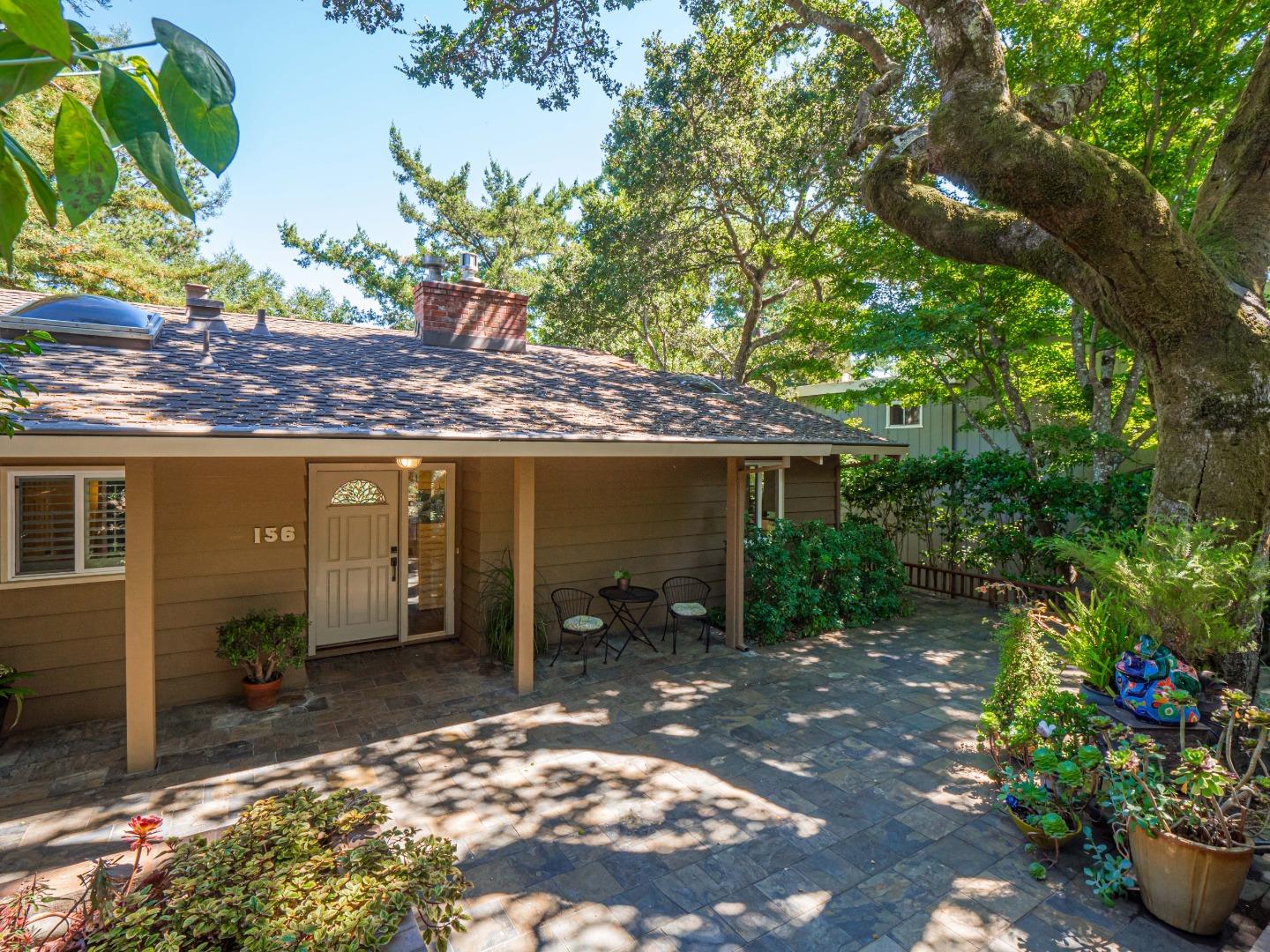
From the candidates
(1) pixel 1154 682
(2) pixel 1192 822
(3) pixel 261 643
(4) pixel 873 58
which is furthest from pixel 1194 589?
(3) pixel 261 643

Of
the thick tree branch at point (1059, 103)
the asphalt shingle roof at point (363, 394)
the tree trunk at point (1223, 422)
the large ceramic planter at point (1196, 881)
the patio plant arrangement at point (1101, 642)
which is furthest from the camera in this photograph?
the thick tree branch at point (1059, 103)

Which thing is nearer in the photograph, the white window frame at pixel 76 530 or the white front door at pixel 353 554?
the white window frame at pixel 76 530

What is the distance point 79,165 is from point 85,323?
21.6 ft

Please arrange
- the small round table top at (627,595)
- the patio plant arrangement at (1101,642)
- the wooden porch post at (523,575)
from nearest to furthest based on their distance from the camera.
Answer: the patio plant arrangement at (1101,642)
the wooden porch post at (523,575)
the small round table top at (627,595)

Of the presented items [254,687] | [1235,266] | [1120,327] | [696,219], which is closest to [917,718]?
[1120,327]

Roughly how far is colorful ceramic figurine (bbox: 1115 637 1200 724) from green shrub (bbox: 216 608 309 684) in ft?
20.1

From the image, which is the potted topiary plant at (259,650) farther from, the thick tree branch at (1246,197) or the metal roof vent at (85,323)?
the thick tree branch at (1246,197)

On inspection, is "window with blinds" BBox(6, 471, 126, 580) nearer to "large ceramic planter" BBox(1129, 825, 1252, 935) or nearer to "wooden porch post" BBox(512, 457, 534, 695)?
"wooden porch post" BBox(512, 457, 534, 695)

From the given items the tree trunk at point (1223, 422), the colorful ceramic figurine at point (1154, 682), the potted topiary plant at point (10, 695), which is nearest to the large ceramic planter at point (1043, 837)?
the colorful ceramic figurine at point (1154, 682)

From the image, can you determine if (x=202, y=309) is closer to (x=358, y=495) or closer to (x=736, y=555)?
(x=358, y=495)

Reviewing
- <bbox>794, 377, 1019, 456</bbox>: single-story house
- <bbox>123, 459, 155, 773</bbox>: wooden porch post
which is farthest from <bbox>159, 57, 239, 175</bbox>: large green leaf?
<bbox>794, 377, 1019, 456</bbox>: single-story house

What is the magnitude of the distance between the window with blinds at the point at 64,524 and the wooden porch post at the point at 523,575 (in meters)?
2.99

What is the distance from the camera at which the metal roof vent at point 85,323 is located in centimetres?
531

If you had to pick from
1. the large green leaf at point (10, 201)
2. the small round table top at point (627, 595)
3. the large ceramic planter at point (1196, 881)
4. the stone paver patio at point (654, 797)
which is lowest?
the stone paver patio at point (654, 797)
